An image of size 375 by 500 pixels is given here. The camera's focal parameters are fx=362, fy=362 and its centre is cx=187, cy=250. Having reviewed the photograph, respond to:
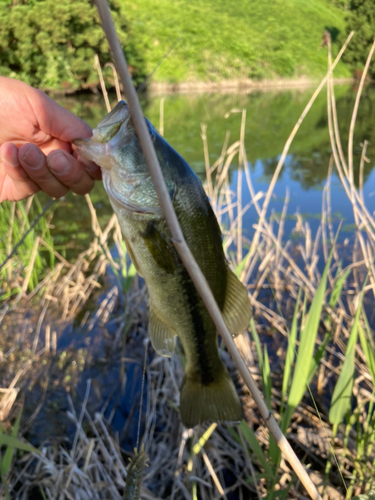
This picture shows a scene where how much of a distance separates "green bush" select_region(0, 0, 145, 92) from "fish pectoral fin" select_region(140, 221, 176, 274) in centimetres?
2288

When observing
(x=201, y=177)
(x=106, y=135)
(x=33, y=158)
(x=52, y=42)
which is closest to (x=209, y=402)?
(x=106, y=135)

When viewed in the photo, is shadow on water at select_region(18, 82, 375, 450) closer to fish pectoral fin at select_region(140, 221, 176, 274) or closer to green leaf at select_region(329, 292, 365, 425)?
green leaf at select_region(329, 292, 365, 425)

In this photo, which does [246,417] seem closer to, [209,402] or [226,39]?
[209,402]

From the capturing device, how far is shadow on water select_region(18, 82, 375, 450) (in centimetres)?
283

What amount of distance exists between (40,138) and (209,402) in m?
1.41

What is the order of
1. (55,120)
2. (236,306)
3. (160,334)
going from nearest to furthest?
(236,306) < (160,334) < (55,120)

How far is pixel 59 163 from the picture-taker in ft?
4.97

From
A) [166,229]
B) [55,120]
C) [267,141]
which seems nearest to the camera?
[166,229]

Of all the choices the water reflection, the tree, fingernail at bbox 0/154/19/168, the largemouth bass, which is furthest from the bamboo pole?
the tree

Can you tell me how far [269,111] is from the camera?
18.8 m

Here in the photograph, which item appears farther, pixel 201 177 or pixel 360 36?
pixel 360 36

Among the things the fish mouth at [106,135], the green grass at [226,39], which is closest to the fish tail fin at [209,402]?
the fish mouth at [106,135]

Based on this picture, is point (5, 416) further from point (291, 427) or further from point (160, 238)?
point (160, 238)

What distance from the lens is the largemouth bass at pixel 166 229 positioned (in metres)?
1.13
